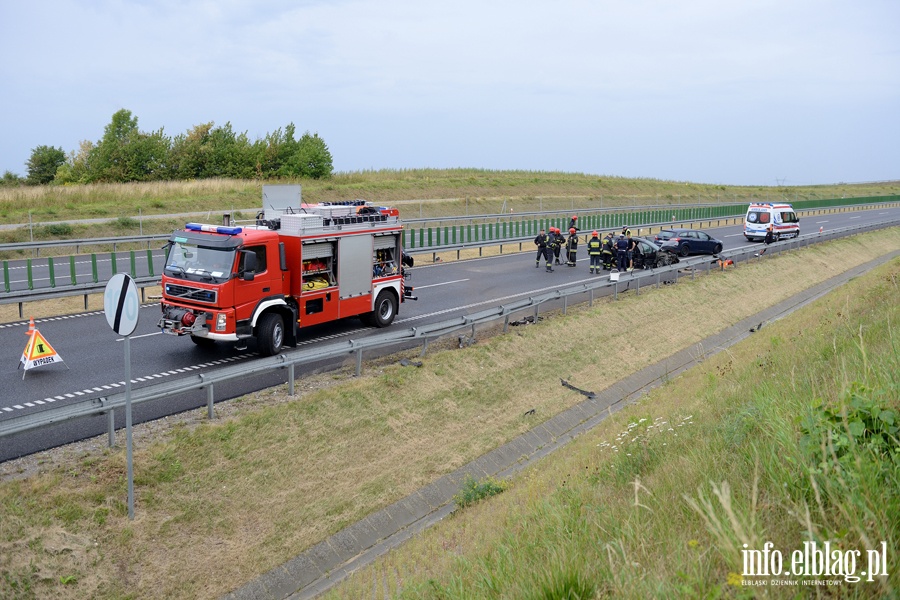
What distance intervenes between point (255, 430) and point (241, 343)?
15.8ft

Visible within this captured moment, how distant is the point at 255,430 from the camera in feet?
38.8

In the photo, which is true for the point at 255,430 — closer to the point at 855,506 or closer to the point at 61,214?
the point at 855,506

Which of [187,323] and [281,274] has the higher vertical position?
[281,274]

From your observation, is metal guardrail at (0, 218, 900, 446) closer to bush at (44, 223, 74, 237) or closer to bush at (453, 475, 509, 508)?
bush at (453, 475, 509, 508)

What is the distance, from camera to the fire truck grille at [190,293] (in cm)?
1491

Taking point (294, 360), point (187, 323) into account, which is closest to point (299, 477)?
point (294, 360)

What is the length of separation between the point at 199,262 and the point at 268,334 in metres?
1.98

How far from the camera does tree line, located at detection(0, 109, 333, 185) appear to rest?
2406 inches

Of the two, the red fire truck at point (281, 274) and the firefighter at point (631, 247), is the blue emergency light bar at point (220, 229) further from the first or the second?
the firefighter at point (631, 247)

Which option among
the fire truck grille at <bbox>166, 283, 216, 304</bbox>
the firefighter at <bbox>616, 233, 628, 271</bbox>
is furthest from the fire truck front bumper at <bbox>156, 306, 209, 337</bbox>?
the firefighter at <bbox>616, 233, 628, 271</bbox>

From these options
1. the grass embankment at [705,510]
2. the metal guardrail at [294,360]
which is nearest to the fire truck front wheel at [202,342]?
the metal guardrail at [294,360]

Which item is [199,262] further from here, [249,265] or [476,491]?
[476,491]

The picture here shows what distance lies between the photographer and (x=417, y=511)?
11641 mm

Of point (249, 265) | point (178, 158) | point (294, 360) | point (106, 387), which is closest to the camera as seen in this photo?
point (294, 360)
